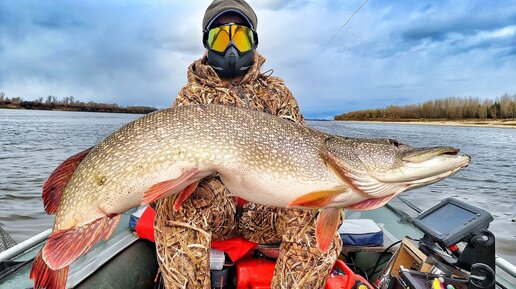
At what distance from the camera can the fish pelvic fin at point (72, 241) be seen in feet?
5.99

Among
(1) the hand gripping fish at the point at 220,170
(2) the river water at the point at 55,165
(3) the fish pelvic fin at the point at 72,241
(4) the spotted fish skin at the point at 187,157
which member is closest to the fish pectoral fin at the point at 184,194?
(1) the hand gripping fish at the point at 220,170

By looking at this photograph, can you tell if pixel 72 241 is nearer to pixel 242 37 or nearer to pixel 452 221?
pixel 242 37

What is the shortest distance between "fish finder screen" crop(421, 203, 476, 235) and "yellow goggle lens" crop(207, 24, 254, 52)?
1.69m

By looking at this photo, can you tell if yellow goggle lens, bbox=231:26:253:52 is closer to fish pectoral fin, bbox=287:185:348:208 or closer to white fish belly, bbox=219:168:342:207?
white fish belly, bbox=219:168:342:207

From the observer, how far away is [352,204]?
2.09 metres

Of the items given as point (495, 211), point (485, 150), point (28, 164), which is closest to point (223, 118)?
point (495, 211)

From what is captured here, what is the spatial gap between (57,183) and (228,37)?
1.44 metres

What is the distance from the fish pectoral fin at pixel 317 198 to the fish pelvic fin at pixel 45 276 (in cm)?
116

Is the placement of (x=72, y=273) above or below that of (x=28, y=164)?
above

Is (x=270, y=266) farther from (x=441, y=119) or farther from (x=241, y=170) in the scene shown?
(x=441, y=119)

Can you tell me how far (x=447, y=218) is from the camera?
8.28 feet

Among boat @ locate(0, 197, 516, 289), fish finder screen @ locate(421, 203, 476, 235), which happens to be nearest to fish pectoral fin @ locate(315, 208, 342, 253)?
boat @ locate(0, 197, 516, 289)

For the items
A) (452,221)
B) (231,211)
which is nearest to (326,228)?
(231,211)

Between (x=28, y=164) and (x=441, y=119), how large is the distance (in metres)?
51.2
